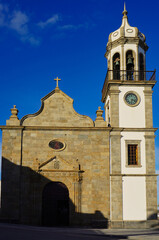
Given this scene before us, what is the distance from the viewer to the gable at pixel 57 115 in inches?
1048

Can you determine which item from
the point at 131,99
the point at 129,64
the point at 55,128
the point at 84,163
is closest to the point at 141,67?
the point at 129,64

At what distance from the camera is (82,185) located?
2570cm

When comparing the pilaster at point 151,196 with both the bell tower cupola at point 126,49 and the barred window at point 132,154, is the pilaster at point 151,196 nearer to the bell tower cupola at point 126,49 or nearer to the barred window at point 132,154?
the barred window at point 132,154

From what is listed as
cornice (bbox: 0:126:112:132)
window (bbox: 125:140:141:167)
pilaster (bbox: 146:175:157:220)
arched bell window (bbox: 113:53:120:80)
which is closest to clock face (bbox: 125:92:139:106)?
arched bell window (bbox: 113:53:120:80)

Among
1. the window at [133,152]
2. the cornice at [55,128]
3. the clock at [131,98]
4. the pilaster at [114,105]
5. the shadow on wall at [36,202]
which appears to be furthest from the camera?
the clock at [131,98]

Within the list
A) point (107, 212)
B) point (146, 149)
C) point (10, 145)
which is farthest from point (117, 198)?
point (10, 145)

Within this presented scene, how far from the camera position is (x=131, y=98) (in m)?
27.6

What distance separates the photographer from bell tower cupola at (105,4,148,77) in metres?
28.1

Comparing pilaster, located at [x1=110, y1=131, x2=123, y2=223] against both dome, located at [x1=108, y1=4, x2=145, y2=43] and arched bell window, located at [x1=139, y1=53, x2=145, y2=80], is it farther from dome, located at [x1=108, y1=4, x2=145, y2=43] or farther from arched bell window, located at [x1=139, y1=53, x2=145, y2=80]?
dome, located at [x1=108, y1=4, x2=145, y2=43]

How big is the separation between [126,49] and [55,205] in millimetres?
13966

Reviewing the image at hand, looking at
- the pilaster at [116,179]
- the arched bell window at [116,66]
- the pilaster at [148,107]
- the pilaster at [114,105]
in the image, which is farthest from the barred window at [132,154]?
the arched bell window at [116,66]

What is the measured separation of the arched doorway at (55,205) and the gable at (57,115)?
15.8 ft

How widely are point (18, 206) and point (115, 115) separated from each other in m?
10.3

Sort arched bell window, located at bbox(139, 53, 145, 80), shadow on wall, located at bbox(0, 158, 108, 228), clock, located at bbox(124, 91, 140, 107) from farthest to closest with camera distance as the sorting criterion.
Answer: arched bell window, located at bbox(139, 53, 145, 80) → clock, located at bbox(124, 91, 140, 107) → shadow on wall, located at bbox(0, 158, 108, 228)
